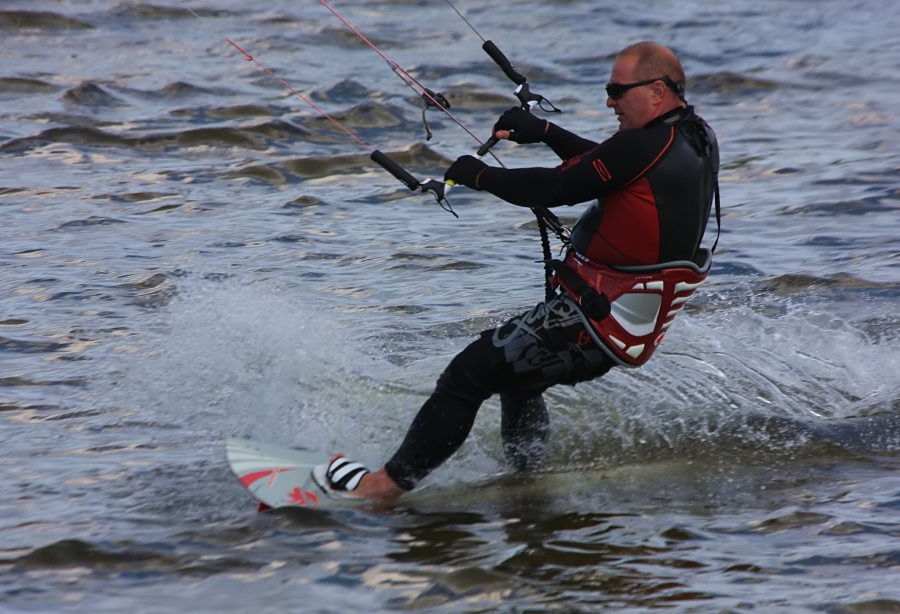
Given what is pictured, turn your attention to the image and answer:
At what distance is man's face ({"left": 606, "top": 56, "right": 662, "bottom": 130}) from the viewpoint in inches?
206

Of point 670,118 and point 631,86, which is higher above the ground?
point 631,86

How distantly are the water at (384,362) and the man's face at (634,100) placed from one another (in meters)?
1.66

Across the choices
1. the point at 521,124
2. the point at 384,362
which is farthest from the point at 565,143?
the point at 384,362

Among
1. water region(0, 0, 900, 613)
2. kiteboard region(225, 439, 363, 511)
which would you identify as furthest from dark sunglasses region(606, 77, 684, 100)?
kiteboard region(225, 439, 363, 511)

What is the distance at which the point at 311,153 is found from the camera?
44.7ft

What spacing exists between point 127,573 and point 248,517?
685mm

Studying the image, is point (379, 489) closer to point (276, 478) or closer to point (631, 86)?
point (276, 478)

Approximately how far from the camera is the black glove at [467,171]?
537 centimetres

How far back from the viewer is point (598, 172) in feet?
16.8

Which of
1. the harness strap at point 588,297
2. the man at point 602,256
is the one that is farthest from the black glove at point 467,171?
the harness strap at point 588,297

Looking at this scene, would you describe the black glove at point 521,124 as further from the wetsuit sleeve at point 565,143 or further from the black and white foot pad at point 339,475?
the black and white foot pad at point 339,475

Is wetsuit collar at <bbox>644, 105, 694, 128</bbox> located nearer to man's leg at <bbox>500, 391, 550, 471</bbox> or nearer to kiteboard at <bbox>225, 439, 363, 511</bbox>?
man's leg at <bbox>500, 391, 550, 471</bbox>

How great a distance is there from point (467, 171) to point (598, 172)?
58 centimetres

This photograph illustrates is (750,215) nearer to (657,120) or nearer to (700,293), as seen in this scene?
(700,293)
